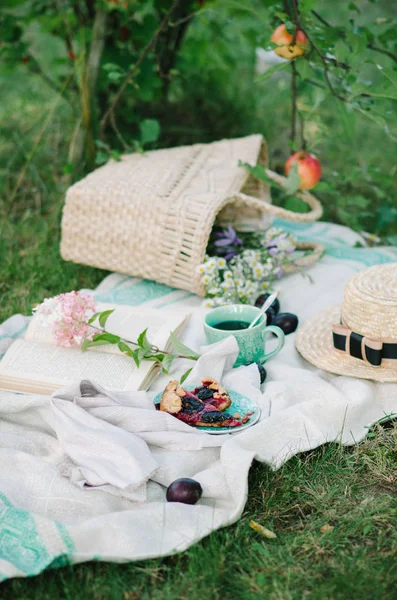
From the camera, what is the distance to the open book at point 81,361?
6.59 feet

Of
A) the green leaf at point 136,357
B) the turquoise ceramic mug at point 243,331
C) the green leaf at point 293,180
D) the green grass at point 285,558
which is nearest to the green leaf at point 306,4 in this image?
the green leaf at point 293,180

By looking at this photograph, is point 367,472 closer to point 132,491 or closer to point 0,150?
point 132,491

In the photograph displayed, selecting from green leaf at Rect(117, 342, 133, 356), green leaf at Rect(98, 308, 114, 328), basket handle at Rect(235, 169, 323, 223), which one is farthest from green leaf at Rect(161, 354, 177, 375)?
basket handle at Rect(235, 169, 323, 223)

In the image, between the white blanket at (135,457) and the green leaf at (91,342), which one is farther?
the green leaf at (91,342)

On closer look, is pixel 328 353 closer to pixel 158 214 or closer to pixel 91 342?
pixel 91 342

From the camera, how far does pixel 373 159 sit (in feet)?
13.4

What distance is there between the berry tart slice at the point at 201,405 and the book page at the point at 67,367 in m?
0.15

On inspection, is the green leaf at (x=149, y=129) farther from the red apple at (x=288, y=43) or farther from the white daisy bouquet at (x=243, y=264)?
the red apple at (x=288, y=43)

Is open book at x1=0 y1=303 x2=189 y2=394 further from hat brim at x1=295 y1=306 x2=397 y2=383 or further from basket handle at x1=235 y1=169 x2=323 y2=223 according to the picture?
basket handle at x1=235 y1=169 x2=323 y2=223

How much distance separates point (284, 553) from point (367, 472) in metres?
0.38

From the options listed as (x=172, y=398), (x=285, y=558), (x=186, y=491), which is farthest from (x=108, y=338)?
(x=285, y=558)

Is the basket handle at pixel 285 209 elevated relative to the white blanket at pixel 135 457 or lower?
elevated

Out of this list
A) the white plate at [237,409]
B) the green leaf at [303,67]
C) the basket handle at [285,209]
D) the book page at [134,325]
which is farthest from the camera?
the basket handle at [285,209]

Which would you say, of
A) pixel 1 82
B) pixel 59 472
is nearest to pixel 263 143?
pixel 59 472
